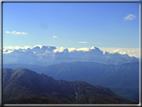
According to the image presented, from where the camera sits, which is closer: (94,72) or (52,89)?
(52,89)

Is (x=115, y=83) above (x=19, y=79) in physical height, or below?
below

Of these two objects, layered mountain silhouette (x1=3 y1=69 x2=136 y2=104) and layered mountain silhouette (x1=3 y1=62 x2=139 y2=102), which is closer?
layered mountain silhouette (x1=3 y1=69 x2=136 y2=104)

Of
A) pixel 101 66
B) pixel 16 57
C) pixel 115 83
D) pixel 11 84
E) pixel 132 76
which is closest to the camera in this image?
pixel 11 84

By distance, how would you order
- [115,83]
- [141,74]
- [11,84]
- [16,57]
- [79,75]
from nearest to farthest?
[141,74], [11,84], [115,83], [79,75], [16,57]

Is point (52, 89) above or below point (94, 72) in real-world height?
above

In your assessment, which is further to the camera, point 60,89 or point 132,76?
point 132,76

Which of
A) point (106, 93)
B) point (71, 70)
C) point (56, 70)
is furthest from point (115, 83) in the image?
point (106, 93)

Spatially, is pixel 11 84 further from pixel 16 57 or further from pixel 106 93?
pixel 16 57

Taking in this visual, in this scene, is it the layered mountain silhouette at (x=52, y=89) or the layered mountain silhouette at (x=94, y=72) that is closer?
the layered mountain silhouette at (x=52, y=89)
